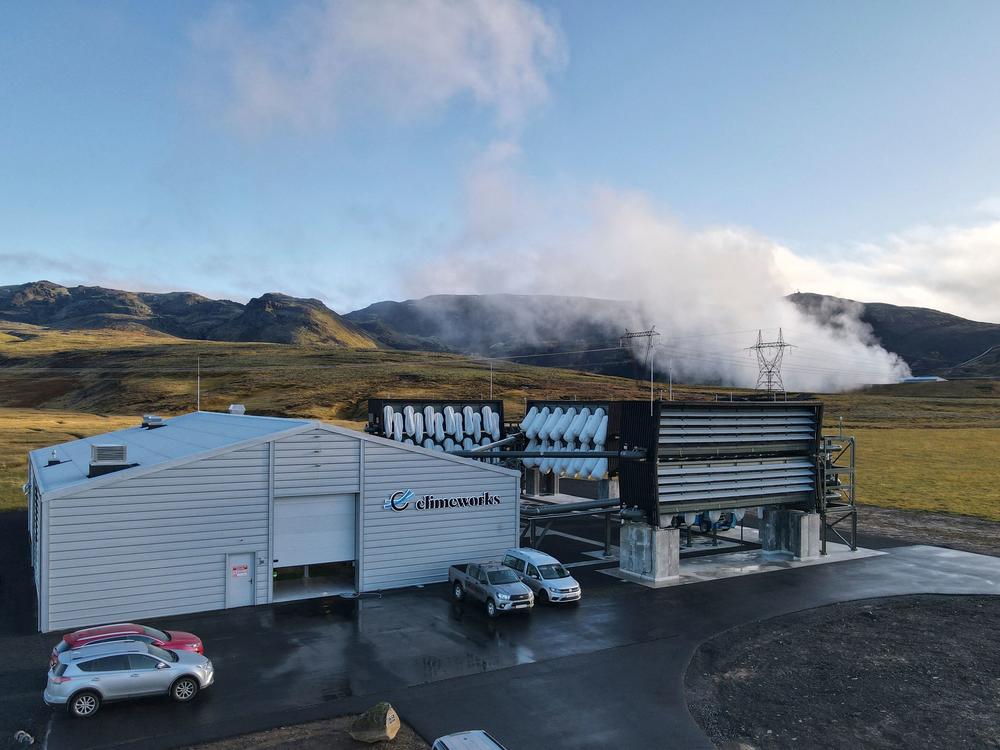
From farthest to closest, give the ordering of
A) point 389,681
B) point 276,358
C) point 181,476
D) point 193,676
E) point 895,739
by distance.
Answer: point 276,358 < point 181,476 < point 389,681 < point 193,676 < point 895,739

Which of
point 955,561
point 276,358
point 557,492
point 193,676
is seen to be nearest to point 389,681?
point 193,676

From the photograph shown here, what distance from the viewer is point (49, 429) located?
77.8 metres

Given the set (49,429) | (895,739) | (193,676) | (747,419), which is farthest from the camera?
(49,429)

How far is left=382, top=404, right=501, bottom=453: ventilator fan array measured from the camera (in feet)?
137

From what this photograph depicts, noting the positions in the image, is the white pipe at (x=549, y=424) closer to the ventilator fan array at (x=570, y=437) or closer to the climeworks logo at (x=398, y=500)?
the ventilator fan array at (x=570, y=437)

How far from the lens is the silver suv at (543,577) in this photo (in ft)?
82.4

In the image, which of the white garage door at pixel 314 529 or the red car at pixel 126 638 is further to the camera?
the white garage door at pixel 314 529

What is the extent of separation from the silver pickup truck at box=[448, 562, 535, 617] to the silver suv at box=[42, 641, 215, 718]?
963cm

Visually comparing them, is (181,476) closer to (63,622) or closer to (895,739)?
(63,622)

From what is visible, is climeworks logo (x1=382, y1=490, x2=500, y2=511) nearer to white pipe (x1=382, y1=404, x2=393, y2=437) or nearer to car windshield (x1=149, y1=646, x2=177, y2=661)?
car windshield (x1=149, y1=646, x2=177, y2=661)

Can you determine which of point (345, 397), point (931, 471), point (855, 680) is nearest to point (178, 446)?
point (855, 680)

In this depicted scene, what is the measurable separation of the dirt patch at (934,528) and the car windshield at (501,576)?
978 inches

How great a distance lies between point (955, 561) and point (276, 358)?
159 m

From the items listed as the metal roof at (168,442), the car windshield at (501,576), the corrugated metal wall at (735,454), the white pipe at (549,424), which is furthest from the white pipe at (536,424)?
the car windshield at (501,576)
